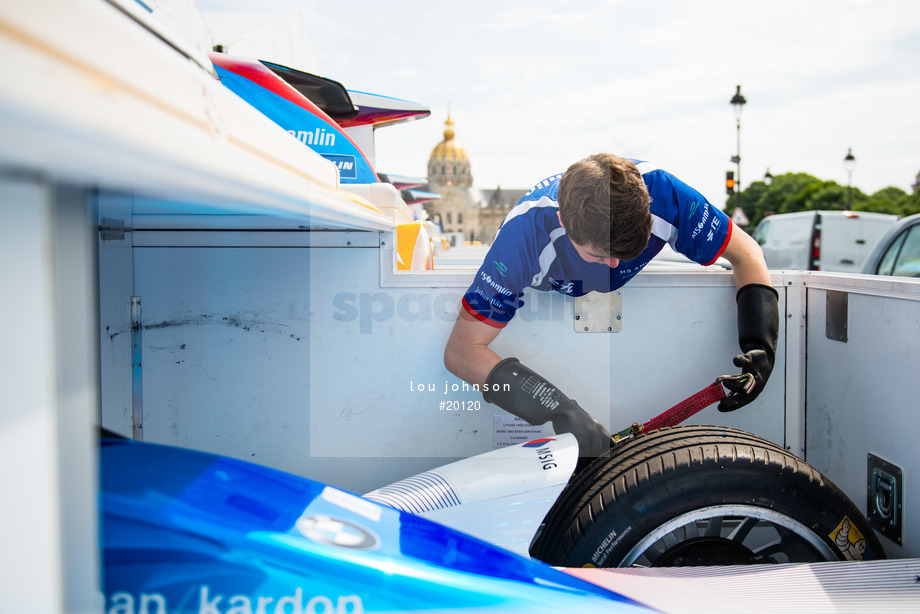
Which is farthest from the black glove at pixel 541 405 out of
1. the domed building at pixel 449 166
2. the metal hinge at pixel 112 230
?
the domed building at pixel 449 166

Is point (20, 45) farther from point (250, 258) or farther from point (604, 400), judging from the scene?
point (604, 400)

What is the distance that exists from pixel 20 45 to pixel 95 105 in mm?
57

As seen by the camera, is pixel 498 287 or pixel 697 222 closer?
pixel 498 287

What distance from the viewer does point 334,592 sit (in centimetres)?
92

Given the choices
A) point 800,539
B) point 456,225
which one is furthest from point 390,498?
point 456,225

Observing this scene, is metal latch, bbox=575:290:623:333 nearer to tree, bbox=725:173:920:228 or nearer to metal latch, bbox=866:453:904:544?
metal latch, bbox=866:453:904:544

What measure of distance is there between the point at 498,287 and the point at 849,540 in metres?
1.23

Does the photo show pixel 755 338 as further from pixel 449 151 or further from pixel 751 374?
pixel 449 151

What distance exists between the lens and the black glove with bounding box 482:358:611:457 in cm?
184

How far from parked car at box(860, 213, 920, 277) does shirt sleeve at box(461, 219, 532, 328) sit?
509 cm

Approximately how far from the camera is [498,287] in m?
1.99

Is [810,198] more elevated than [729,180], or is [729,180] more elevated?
[810,198]

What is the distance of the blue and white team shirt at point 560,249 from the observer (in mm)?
1993

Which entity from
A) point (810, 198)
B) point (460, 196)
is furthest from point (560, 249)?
point (460, 196)
